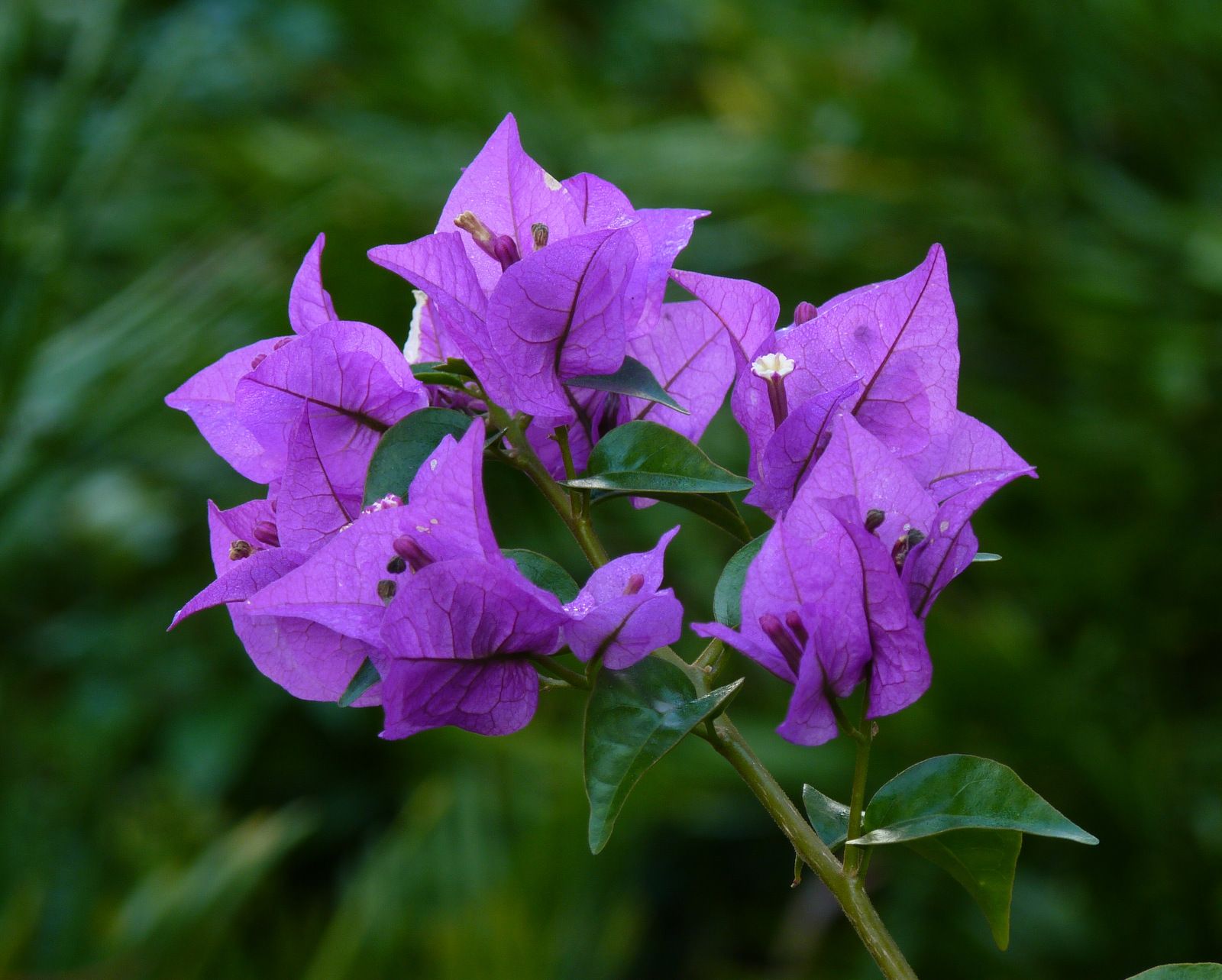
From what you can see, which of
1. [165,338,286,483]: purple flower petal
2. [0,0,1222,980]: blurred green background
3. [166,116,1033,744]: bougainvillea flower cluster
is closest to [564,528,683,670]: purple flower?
[166,116,1033,744]: bougainvillea flower cluster

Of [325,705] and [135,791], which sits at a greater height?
[325,705]

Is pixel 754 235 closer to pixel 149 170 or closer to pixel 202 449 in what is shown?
pixel 202 449

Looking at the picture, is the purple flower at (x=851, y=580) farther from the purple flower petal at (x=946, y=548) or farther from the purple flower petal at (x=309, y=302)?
the purple flower petal at (x=309, y=302)

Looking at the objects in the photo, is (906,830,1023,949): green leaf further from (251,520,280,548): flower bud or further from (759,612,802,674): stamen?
(251,520,280,548): flower bud

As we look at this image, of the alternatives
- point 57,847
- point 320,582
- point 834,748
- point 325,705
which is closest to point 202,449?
point 325,705

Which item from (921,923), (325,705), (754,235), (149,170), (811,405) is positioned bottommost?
(921,923)

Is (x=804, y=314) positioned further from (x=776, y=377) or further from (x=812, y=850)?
(x=812, y=850)

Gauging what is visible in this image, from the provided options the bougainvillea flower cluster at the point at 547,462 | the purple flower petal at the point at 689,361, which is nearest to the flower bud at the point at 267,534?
the bougainvillea flower cluster at the point at 547,462
